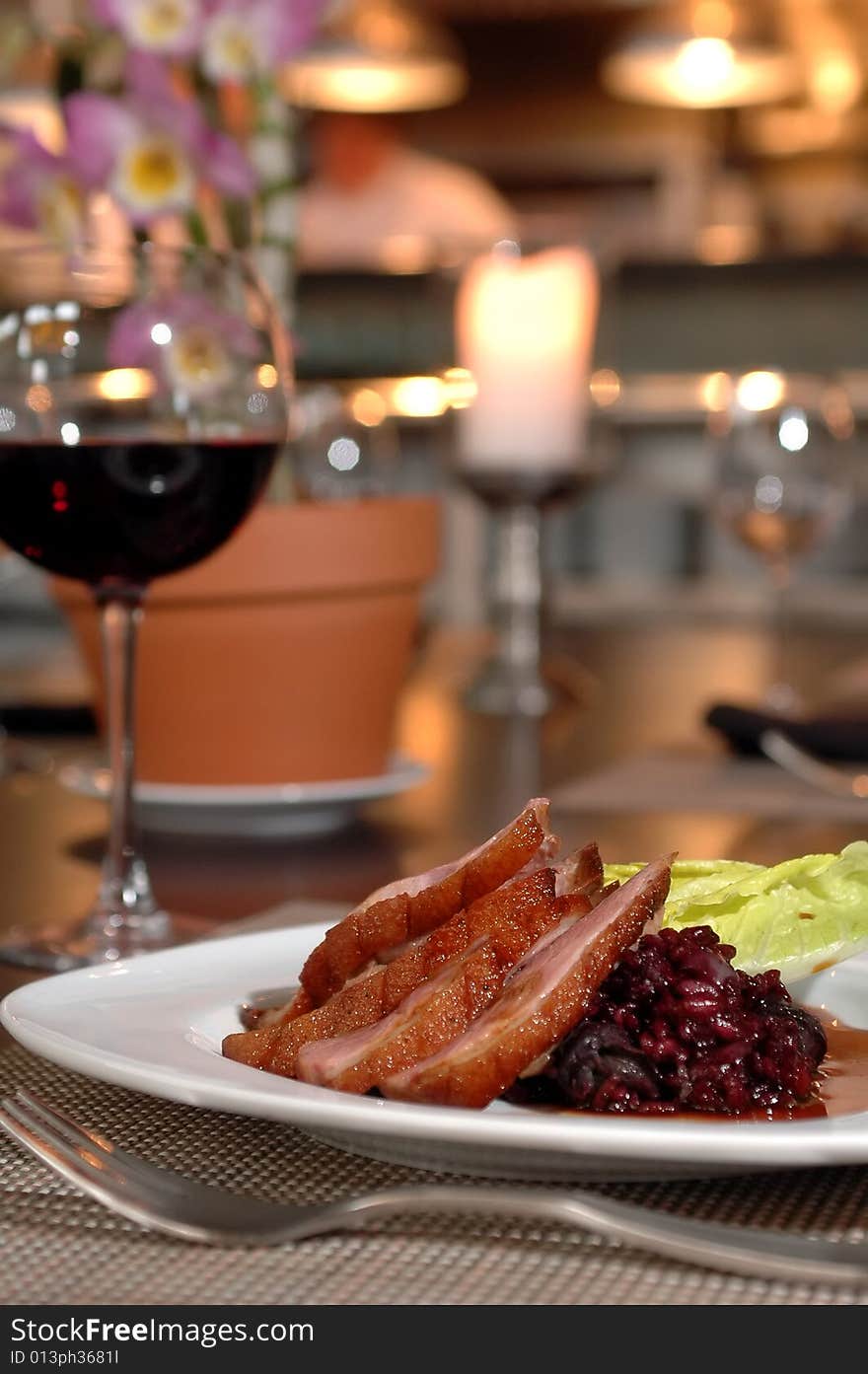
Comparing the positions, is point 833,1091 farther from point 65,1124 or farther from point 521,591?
point 521,591

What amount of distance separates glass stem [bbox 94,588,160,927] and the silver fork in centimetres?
35

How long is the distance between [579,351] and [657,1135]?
169 centimetres

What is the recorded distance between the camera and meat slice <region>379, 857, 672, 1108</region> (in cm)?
55

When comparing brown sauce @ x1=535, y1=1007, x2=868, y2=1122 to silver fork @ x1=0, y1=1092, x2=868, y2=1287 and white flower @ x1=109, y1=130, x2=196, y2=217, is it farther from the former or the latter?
white flower @ x1=109, y1=130, x2=196, y2=217

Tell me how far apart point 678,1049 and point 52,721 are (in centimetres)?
117

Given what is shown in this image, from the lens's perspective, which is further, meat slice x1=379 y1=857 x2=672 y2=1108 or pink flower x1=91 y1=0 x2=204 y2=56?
pink flower x1=91 y1=0 x2=204 y2=56

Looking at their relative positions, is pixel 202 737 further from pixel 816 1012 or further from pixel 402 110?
pixel 402 110

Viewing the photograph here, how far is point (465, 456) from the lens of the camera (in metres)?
2.02

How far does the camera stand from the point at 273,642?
1.19 m

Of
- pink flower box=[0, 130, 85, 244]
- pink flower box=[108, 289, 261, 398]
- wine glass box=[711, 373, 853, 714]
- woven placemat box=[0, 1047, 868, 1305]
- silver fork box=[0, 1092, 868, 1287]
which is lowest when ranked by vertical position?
woven placemat box=[0, 1047, 868, 1305]

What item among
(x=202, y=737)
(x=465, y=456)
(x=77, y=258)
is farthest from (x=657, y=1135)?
(x=465, y=456)

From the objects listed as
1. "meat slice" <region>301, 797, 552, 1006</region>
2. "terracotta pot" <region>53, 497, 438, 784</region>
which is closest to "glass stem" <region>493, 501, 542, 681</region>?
"terracotta pot" <region>53, 497, 438, 784</region>

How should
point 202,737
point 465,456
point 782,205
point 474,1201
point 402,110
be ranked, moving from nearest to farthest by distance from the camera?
point 474,1201
point 202,737
point 465,456
point 782,205
point 402,110

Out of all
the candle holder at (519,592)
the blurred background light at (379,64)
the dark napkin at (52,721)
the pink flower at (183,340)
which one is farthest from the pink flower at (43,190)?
the blurred background light at (379,64)
